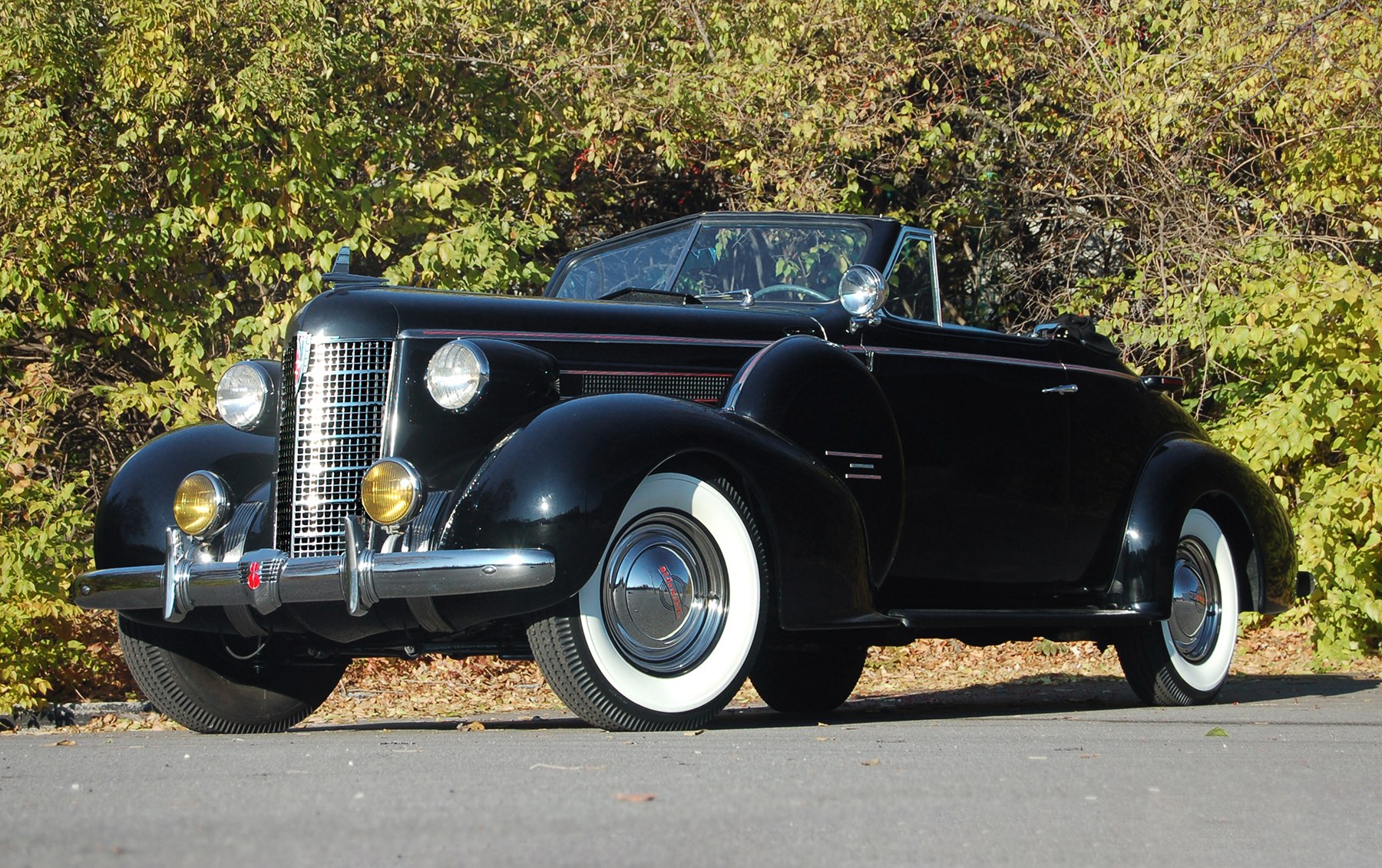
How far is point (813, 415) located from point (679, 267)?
1.45 m

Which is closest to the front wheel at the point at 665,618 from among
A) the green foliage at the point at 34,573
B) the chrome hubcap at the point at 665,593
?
the chrome hubcap at the point at 665,593

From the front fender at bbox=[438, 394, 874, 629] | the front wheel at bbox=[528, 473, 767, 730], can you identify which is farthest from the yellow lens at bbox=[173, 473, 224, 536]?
the front wheel at bbox=[528, 473, 767, 730]

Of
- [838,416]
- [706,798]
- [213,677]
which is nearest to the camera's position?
[706,798]

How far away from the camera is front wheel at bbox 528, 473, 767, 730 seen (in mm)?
4766

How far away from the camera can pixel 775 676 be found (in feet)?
23.9

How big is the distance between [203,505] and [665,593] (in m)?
1.75

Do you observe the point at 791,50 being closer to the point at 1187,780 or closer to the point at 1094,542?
the point at 1094,542

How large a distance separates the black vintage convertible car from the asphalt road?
0.40 m

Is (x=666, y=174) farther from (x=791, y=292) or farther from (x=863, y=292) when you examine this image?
(x=863, y=292)

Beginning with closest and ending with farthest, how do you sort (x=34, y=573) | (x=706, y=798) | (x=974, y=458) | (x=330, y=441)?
(x=706, y=798)
(x=330, y=441)
(x=974, y=458)
(x=34, y=573)

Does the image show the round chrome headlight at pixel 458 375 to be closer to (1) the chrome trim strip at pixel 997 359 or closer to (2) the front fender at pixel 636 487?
(2) the front fender at pixel 636 487

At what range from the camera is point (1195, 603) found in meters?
7.15

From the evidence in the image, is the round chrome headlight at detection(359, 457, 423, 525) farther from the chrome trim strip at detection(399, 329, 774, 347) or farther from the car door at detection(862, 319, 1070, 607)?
the car door at detection(862, 319, 1070, 607)

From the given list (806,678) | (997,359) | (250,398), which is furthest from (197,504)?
(997,359)
